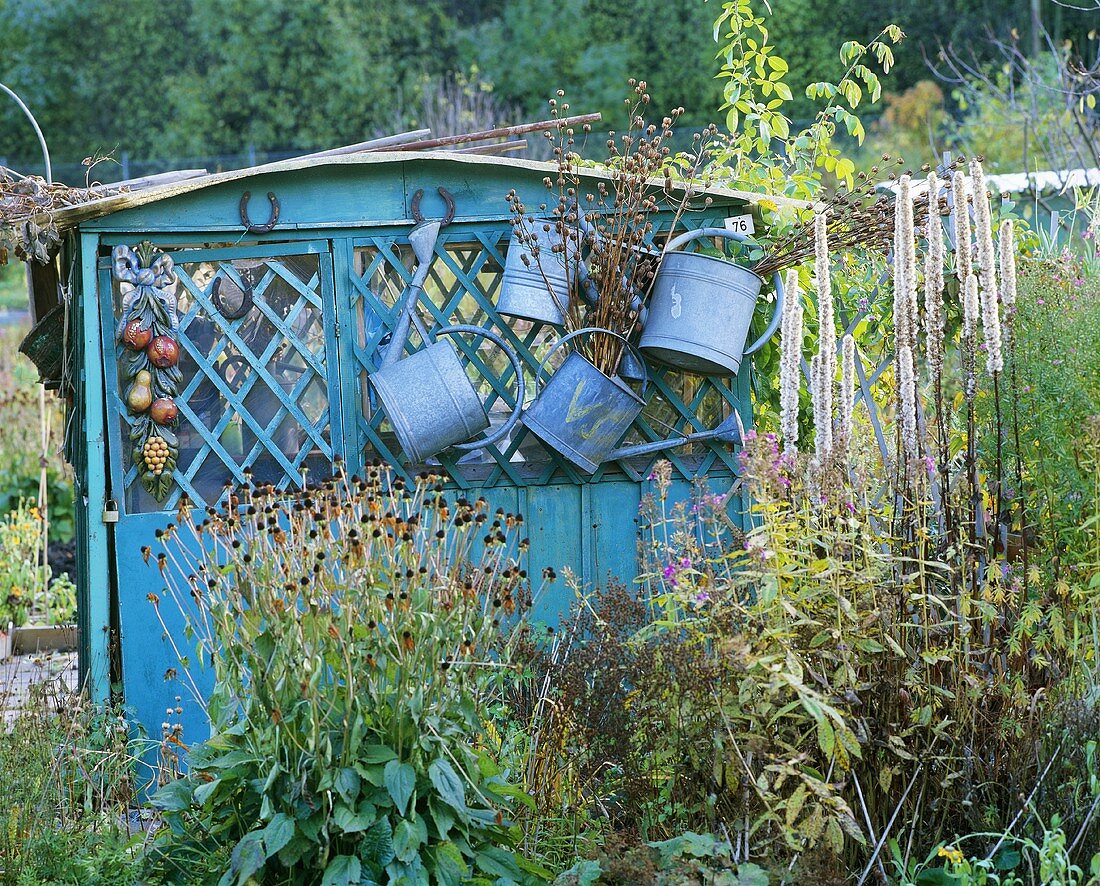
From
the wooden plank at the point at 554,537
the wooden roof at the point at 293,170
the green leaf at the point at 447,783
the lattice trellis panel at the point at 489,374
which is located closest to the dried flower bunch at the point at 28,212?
the wooden roof at the point at 293,170

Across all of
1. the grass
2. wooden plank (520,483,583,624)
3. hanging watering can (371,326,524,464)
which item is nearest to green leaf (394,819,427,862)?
hanging watering can (371,326,524,464)

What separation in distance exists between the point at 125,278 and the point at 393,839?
2.51 meters

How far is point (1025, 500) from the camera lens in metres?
3.57

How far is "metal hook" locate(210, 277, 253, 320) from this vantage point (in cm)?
463

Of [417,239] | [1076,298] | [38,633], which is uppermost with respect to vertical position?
[417,239]

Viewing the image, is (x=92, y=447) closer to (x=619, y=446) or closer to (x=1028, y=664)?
(x=619, y=446)

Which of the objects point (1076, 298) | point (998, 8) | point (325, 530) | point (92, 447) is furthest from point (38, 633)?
→ point (998, 8)

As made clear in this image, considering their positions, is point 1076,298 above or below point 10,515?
above

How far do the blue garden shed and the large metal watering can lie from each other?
161 mm

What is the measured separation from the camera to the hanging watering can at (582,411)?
4.54 meters

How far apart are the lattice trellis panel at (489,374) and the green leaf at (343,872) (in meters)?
2.08

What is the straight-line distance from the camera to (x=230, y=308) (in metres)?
4.64

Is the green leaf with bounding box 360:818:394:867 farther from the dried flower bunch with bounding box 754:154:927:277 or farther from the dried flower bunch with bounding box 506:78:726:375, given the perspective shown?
the dried flower bunch with bounding box 754:154:927:277

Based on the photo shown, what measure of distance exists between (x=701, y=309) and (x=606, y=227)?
0.49 m
